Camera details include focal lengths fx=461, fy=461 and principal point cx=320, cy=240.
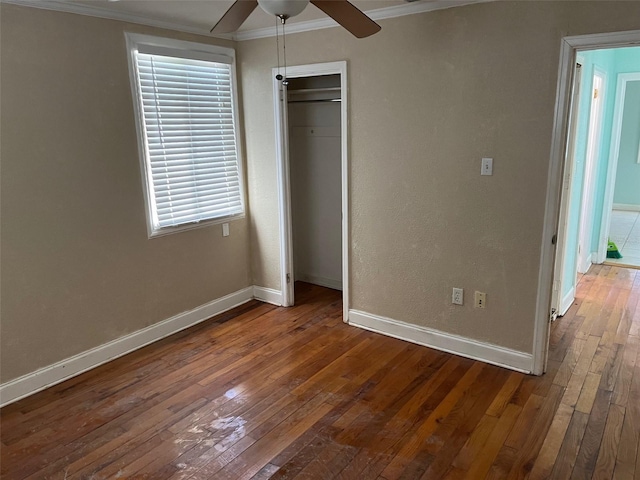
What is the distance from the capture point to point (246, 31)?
3.88 metres

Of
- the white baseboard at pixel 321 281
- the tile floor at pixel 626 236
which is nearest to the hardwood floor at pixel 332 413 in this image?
the white baseboard at pixel 321 281

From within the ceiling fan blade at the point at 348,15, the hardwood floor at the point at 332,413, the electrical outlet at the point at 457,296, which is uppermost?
the ceiling fan blade at the point at 348,15

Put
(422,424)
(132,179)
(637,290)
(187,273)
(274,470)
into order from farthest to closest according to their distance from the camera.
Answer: (637,290), (187,273), (132,179), (422,424), (274,470)

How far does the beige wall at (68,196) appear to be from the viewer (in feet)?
9.07

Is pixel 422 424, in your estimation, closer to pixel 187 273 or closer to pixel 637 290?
pixel 187 273

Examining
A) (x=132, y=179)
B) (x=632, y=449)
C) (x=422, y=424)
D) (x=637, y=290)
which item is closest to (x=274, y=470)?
(x=422, y=424)

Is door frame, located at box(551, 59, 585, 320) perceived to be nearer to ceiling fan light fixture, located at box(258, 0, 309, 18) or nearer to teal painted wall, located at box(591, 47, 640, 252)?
teal painted wall, located at box(591, 47, 640, 252)

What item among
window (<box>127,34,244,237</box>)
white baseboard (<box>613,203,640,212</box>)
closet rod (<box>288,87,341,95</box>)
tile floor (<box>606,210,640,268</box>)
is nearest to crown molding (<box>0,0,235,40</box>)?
window (<box>127,34,244,237</box>)

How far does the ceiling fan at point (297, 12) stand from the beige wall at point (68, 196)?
4.04ft

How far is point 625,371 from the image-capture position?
121 inches

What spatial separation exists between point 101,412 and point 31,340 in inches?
27.1

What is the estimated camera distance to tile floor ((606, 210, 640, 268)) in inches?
220

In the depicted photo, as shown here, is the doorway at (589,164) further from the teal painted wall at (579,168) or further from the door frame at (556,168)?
the door frame at (556,168)

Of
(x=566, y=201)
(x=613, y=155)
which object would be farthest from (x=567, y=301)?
(x=613, y=155)
